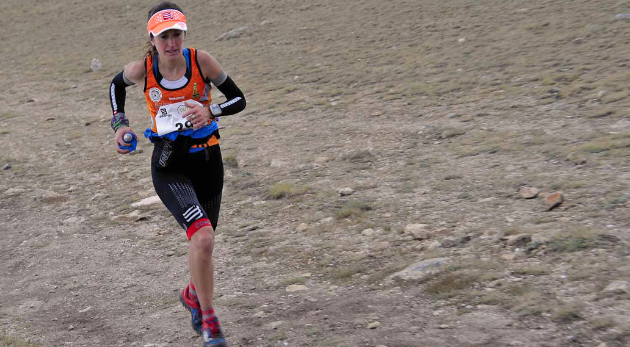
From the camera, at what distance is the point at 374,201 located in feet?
22.2

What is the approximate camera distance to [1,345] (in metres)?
4.80

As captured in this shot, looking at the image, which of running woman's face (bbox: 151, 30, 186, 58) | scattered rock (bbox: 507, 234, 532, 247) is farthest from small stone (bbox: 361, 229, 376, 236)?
running woman's face (bbox: 151, 30, 186, 58)

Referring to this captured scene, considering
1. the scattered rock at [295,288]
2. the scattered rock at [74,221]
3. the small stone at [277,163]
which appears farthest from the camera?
the small stone at [277,163]

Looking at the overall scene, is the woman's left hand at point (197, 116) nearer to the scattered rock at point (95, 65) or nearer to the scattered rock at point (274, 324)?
the scattered rock at point (274, 324)

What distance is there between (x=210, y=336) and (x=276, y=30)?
42.7ft

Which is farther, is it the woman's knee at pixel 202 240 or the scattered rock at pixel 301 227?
the scattered rock at pixel 301 227

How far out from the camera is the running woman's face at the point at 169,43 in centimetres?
451

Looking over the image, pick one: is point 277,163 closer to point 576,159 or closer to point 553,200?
point 576,159

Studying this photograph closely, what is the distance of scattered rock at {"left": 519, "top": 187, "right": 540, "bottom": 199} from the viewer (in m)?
6.13

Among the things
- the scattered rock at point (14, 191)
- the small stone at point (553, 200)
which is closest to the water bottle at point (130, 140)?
the small stone at point (553, 200)

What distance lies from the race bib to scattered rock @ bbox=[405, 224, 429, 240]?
1979 millimetres

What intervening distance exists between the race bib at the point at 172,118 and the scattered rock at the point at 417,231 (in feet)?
6.49

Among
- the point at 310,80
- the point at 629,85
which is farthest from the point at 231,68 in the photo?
the point at 629,85

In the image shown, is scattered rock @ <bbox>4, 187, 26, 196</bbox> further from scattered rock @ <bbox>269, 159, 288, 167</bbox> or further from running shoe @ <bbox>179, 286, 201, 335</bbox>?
running shoe @ <bbox>179, 286, 201, 335</bbox>
